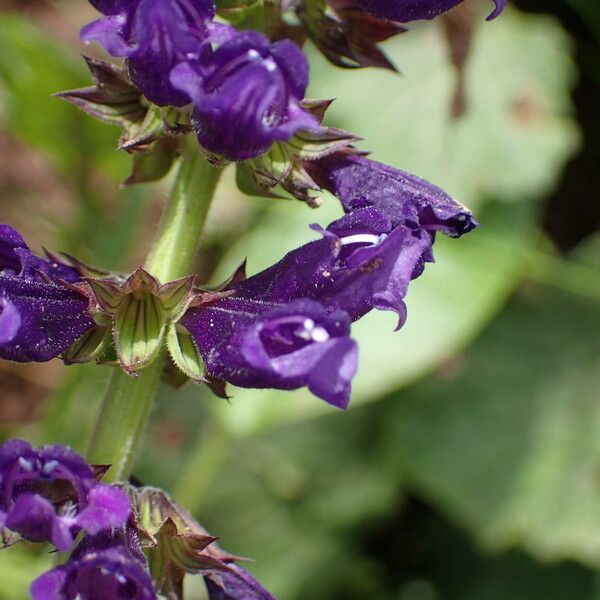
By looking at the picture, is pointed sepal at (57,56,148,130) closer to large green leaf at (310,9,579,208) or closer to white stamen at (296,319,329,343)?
white stamen at (296,319,329,343)

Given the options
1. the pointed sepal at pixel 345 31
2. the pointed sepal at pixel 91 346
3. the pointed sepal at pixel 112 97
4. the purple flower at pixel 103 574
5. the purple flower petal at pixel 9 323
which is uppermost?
the pointed sepal at pixel 345 31

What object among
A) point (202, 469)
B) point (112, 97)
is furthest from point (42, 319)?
point (202, 469)

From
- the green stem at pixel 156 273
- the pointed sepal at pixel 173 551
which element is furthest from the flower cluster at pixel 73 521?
the green stem at pixel 156 273

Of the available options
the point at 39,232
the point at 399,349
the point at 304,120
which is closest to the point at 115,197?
the point at 39,232

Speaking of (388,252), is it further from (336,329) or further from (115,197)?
(115,197)

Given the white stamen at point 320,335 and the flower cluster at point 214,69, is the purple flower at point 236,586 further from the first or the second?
the flower cluster at point 214,69

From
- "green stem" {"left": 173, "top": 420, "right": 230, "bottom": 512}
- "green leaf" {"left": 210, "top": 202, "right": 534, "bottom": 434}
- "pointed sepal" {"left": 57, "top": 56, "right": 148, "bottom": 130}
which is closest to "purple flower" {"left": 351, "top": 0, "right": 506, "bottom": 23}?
"pointed sepal" {"left": 57, "top": 56, "right": 148, "bottom": 130}
